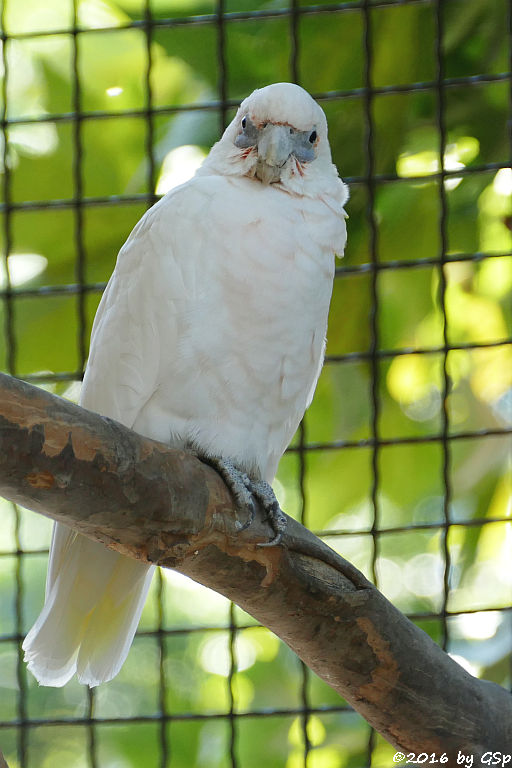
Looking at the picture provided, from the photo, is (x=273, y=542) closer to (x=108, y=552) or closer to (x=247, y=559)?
(x=247, y=559)

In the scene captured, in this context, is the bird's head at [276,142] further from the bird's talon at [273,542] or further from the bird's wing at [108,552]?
the bird's talon at [273,542]

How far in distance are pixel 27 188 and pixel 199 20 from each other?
503 mm

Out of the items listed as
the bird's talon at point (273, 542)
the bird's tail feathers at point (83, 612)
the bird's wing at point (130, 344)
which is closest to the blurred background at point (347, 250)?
the bird's tail feathers at point (83, 612)

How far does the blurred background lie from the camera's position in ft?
5.39

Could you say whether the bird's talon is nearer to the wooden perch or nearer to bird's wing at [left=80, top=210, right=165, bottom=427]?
the wooden perch

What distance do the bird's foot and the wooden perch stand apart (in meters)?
0.01

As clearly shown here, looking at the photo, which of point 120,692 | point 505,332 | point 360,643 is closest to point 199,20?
point 505,332

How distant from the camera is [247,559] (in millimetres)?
1066

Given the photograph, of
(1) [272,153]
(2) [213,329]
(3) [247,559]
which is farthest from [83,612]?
(1) [272,153]

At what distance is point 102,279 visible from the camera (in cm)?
185

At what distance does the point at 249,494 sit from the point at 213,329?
239 millimetres

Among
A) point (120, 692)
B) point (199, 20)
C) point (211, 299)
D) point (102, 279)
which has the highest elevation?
point (199, 20)

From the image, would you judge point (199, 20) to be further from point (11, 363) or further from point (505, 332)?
point (505, 332)

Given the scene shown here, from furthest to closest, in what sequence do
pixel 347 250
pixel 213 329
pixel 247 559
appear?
pixel 347 250
pixel 213 329
pixel 247 559
